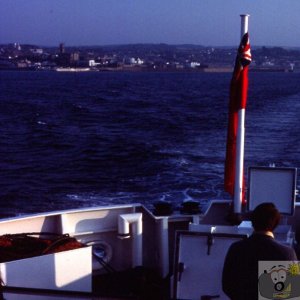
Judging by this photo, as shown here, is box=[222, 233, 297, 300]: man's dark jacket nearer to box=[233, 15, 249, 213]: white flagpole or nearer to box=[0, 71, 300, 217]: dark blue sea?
box=[233, 15, 249, 213]: white flagpole

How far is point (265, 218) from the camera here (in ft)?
11.7

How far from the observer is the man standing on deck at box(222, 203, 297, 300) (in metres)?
3.49

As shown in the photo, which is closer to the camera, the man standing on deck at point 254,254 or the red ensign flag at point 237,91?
the man standing on deck at point 254,254

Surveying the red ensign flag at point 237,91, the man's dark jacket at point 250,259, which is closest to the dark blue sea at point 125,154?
the red ensign flag at point 237,91

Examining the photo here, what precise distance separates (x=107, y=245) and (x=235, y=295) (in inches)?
142

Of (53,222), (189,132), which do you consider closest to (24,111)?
(189,132)

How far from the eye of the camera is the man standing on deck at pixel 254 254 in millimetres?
3490

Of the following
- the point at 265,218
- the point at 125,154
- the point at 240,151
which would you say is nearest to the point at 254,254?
the point at 265,218

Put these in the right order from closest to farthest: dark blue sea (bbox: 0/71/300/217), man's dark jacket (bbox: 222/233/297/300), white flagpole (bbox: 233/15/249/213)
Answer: man's dark jacket (bbox: 222/233/297/300) < white flagpole (bbox: 233/15/249/213) < dark blue sea (bbox: 0/71/300/217)

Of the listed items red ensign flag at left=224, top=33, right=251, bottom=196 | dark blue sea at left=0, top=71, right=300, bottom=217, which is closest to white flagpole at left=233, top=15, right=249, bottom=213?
red ensign flag at left=224, top=33, right=251, bottom=196

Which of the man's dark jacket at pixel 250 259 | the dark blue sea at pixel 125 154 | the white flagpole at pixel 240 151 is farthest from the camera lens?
the dark blue sea at pixel 125 154

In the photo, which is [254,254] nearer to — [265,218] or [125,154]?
[265,218]

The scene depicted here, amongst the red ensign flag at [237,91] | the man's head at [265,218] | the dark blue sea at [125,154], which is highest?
the red ensign flag at [237,91]

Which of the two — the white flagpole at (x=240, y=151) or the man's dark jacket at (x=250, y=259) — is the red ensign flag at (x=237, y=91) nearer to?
the white flagpole at (x=240, y=151)
